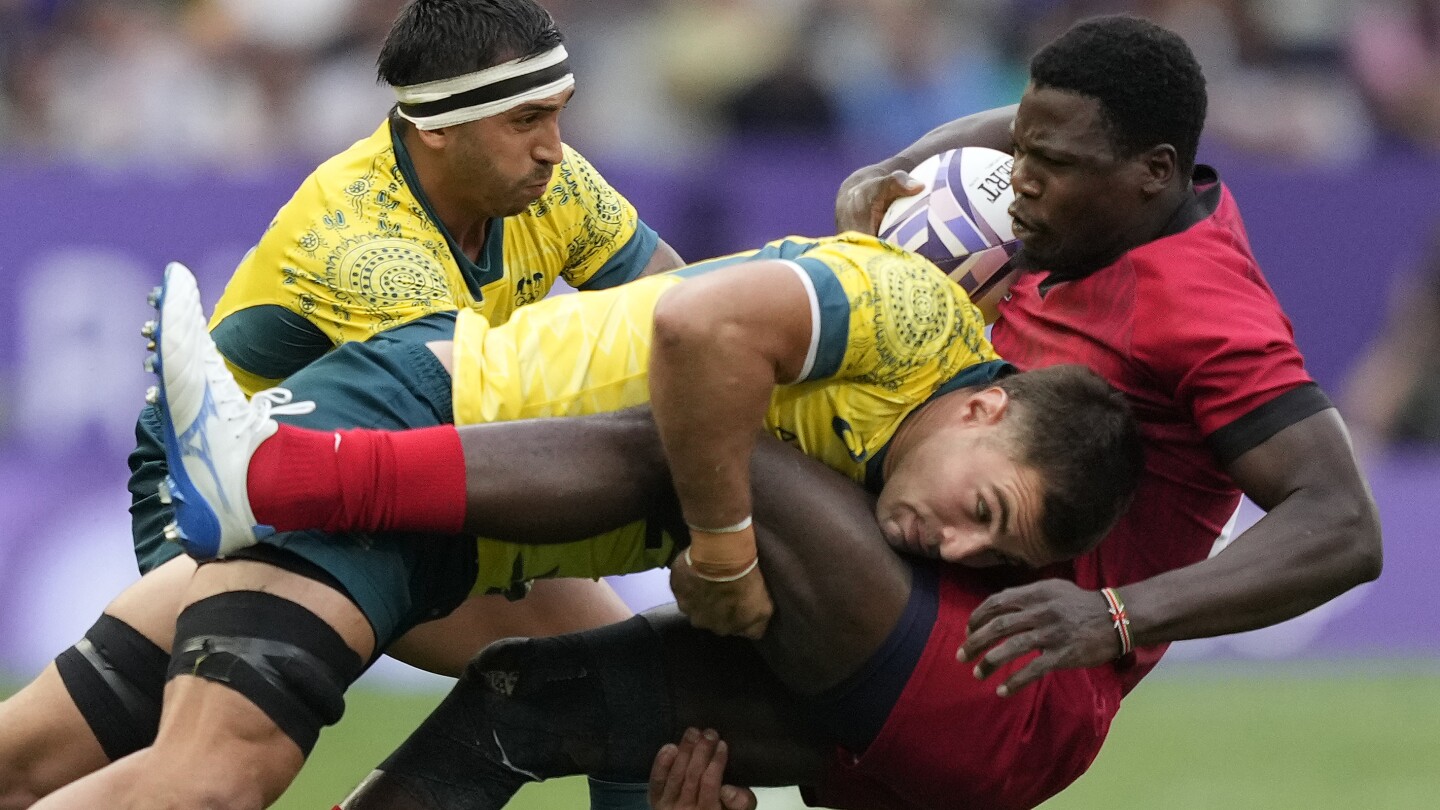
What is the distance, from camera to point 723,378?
4.41m

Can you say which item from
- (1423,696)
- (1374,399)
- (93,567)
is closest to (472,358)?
(93,567)

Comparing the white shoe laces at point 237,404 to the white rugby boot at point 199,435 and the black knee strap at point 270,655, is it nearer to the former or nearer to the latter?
the white rugby boot at point 199,435

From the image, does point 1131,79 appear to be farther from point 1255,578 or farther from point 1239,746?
point 1239,746

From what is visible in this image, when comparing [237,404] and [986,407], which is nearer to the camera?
[237,404]

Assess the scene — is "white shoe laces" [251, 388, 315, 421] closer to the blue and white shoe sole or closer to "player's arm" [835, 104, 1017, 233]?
the blue and white shoe sole

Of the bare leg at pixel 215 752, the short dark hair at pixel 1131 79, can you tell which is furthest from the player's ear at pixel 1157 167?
the bare leg at pixel 215 752

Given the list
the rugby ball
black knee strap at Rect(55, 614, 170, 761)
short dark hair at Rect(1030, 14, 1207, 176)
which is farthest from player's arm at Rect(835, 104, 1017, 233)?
black knee strap at Rect(55, 614, 170, 761)

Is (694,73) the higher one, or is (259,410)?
(259,410)

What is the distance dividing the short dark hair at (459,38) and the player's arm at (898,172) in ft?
3.12

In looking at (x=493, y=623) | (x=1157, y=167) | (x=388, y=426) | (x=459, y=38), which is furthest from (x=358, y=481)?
(x=1157, y=167)

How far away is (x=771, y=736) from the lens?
5137mm

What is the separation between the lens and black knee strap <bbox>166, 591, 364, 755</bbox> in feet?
14.3

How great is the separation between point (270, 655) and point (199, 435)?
18.9 inches

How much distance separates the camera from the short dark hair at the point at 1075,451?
4715mm
